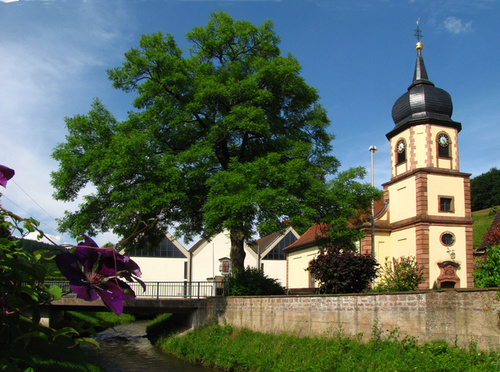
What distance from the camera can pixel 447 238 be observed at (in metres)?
31.1

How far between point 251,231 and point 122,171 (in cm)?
649

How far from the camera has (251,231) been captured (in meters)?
21.5

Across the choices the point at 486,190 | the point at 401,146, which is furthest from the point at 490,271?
the point at 486,190

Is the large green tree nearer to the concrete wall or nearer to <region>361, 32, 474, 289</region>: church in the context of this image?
the concrete wall

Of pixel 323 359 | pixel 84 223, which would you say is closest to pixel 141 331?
pixel 84 223

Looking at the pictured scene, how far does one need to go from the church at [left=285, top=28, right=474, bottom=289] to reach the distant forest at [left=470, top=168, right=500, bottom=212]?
201 feet

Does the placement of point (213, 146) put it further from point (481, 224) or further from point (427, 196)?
point (481, 224)

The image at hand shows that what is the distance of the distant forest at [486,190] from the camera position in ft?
286

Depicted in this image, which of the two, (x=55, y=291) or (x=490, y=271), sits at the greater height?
(x=55, y=291)

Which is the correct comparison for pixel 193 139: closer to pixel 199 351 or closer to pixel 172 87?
pixel 172 87

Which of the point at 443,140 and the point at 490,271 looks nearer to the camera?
the point at 490,271

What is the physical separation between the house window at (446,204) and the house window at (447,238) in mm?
→ 1691

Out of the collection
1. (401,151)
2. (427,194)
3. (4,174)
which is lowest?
(4,174)

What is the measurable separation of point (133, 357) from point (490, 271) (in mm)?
13881
